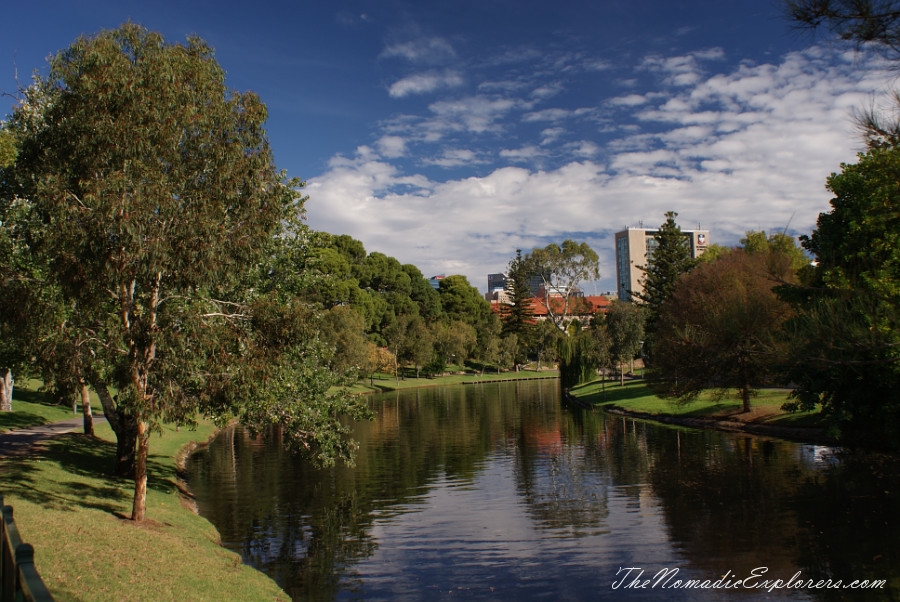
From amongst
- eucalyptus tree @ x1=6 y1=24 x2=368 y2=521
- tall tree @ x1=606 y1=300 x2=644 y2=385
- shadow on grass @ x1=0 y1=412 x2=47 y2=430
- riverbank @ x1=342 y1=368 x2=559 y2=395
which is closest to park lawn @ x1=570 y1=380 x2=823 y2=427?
tall tree @ x1=606 y1=300 x2=644 y2=385

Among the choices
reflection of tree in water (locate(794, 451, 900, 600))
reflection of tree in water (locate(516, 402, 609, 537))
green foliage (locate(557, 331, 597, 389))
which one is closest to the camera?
reflection of tree in water (locate(794, 451, 900, 600))

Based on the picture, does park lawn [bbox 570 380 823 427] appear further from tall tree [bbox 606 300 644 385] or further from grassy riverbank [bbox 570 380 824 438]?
tall tree [bbox 606 300 644 385]

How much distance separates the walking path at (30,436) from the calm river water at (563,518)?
5539 millimetres

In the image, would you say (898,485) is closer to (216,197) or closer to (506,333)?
(216,197)

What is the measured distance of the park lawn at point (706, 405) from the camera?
3451 centimetres

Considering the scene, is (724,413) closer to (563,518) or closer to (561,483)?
(561,483)

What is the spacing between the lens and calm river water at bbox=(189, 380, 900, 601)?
13875 millimetres

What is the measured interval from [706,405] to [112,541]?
125ft

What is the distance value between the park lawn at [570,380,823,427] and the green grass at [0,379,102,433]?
35.3 metres

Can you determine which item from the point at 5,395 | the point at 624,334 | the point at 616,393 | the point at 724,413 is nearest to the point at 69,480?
the point at 5,395

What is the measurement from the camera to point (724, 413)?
131ft

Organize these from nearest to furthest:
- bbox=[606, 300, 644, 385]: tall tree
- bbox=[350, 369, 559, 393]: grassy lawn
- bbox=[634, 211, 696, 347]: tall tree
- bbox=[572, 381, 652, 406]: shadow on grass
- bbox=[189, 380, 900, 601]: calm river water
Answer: bbox=[189, 380, 900, 601]: calm river water < bbox=[572, 381, 652, 406]: shadow on grass < bbox=[606, 300, 644, 385]: tall tree < bbox=[634, 211, 696, 347]: tall tree < bbox=[350, 369, 559, 393]: grassy lawn

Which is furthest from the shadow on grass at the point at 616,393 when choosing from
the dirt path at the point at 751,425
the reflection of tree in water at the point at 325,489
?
the reflection of tree in water at the point at 325,489

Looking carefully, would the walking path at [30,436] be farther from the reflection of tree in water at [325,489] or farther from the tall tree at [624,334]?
the tall tree at [624,334]
